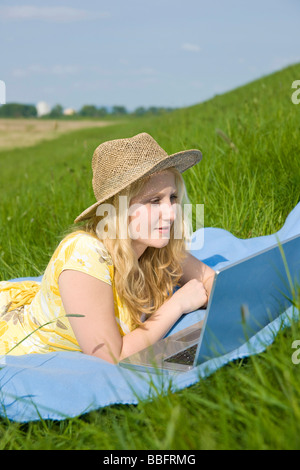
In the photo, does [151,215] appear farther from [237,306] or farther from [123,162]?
[237,306]

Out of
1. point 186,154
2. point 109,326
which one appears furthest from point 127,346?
point 186,154

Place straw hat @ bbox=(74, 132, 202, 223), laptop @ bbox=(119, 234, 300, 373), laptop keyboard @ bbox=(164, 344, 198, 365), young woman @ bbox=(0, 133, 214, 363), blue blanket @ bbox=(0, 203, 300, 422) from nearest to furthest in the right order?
laptop @ bbox=(119, 234, 300, 373) < blue blanket @ bbox=(0, 203, 300, 422) < laptop keyboard @ bbox=(164, 344, 198, 365) < young woman @ bbox=(0, 133, 214, 363) < straw hat @ bbox=(74, 132, 202, 223)

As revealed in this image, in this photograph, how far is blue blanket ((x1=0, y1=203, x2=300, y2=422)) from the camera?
1.93 metres

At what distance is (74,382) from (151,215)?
76 centimetres

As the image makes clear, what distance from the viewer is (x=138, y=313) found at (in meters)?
2.57

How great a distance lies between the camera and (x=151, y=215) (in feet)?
7.73

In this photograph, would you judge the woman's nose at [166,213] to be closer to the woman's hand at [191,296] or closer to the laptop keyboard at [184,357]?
the woman's hand at [191,296]

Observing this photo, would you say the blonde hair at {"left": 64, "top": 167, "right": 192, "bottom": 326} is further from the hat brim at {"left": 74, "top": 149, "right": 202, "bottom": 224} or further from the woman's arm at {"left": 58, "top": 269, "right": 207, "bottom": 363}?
the woman's arm at {"left": 58, "top": 269, "right": 207, "bottom": 363}

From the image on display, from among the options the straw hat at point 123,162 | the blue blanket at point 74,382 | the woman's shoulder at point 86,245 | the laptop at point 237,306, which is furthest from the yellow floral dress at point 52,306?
the laptop at point 237,306

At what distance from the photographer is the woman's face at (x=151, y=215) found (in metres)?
2.36

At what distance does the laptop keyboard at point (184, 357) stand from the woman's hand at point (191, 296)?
42 cm

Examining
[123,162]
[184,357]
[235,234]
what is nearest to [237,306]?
[184,357]

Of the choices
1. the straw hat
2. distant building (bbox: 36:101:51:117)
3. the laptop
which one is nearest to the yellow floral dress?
the straw hat
